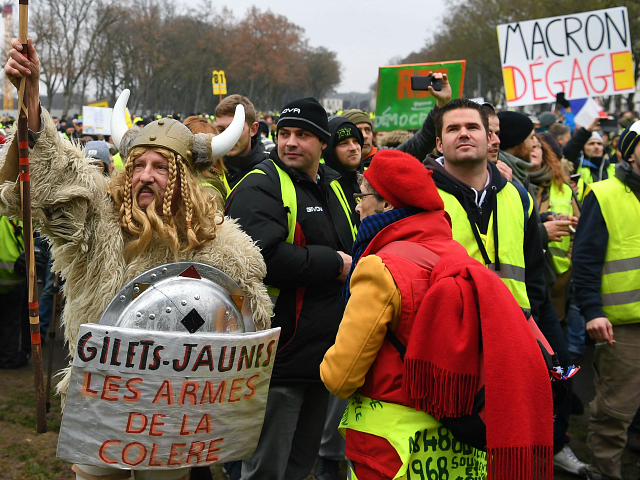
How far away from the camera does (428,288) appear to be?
2.28m

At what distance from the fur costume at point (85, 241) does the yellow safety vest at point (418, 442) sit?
0.71 meters

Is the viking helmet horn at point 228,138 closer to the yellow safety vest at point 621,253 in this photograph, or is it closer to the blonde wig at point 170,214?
the blonde wig at point 170,214

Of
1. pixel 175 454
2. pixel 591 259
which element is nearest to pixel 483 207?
pixel 591 259

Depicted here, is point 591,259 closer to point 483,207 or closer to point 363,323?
point 483,207

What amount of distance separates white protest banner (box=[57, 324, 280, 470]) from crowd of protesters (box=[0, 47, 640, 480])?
1.32 ft

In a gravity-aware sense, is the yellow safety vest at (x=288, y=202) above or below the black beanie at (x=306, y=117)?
below

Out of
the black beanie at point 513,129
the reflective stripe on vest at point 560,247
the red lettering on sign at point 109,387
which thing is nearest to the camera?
the red lettering on sign at point 109,387

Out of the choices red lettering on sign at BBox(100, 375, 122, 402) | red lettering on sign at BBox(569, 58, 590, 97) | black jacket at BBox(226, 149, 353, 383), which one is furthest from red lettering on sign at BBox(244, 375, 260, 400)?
red lettering on sign at BBox(569, 58, 590, 97)

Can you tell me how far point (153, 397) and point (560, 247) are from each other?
432 centimetres

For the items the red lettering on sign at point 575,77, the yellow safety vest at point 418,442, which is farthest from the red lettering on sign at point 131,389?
the red lettering on sign at point 575,77

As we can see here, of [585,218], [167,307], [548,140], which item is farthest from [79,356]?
[548,140]

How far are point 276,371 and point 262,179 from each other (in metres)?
0.99

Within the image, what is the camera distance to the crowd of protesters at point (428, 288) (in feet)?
7.03

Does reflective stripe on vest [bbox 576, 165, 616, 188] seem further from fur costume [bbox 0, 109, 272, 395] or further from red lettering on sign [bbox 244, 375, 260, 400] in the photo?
red lettering on sign [bbox 244, 375, 260, 400]
